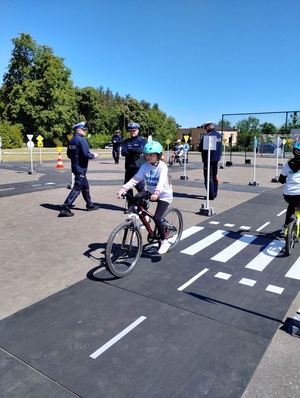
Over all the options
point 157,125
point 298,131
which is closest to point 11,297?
point 298,131

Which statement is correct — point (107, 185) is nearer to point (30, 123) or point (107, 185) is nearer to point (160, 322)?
point (160, 322)

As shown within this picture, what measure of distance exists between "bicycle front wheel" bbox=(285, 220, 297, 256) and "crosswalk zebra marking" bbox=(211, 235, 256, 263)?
720 mm

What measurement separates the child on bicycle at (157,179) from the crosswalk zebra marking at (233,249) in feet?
2.76

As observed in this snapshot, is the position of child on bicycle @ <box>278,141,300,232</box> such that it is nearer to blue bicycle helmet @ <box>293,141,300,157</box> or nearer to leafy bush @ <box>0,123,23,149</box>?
blue bicycle helmet @ <box>293,141,300,157</box>

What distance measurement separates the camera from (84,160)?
25.2ft

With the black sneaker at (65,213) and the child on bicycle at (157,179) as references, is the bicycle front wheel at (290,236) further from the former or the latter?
the black sneaker at (65,213)

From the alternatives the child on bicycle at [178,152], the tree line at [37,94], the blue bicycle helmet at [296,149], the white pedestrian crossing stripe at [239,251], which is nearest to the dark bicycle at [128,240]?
the white pedestrian crossing stripe at [239,251]

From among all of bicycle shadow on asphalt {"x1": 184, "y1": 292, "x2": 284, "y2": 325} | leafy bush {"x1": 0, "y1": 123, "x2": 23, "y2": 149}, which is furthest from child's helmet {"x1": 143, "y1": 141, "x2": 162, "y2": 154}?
leafy bush {"x1": 0, "y1": 123, "x2": 23, "y2": 149}

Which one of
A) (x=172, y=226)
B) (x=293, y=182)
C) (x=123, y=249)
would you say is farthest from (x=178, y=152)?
(x=123, y=249)

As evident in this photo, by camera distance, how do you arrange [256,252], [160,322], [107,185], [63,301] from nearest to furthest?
1. [160,322]
2. [63,301]
3. [256,252]
4. [107,185]

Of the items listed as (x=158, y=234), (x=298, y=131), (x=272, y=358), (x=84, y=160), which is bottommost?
(x=272, y=358)

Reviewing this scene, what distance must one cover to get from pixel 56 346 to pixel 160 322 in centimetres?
99

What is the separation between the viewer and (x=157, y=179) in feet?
15.5

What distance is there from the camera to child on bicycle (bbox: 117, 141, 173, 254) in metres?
4.55
